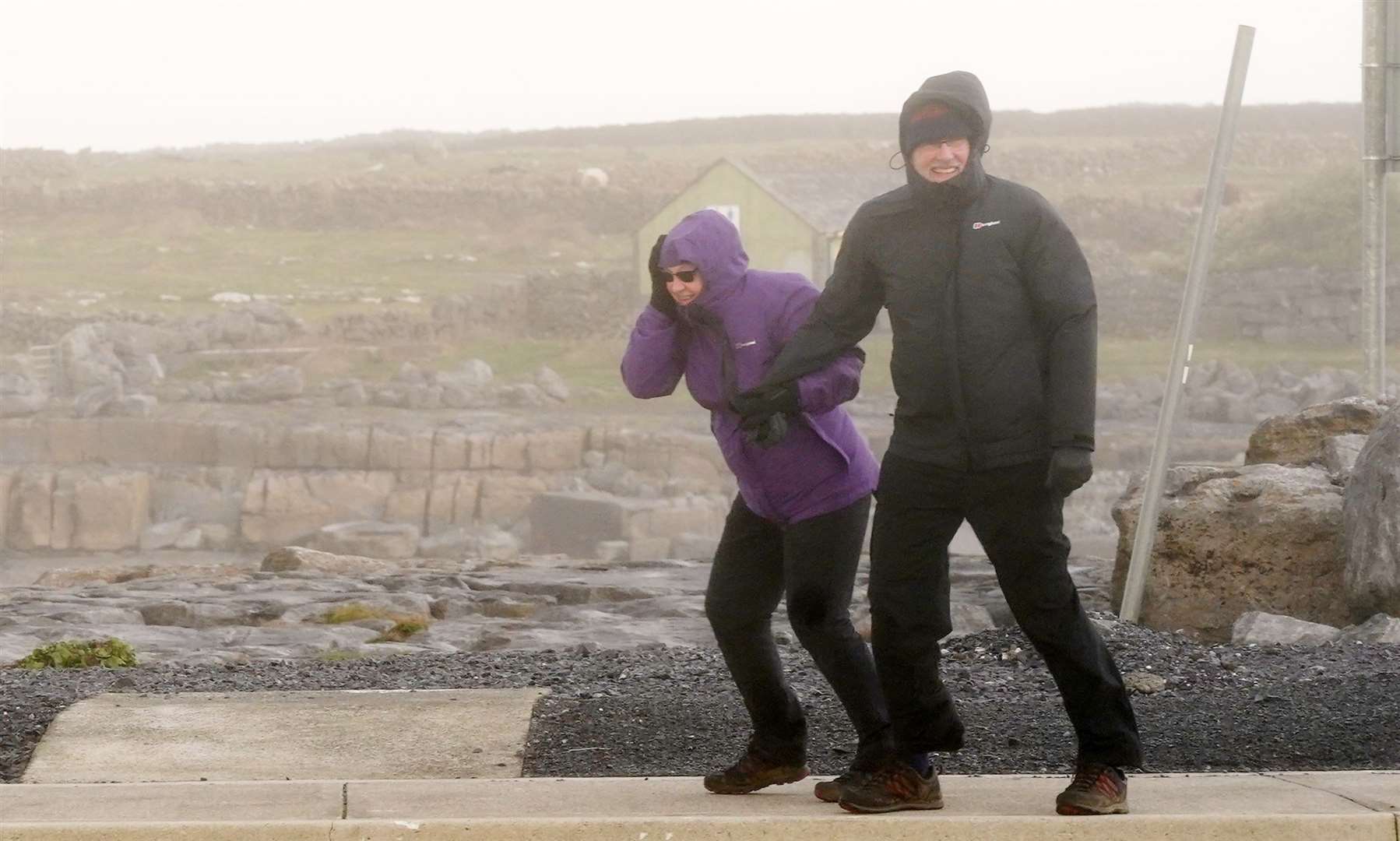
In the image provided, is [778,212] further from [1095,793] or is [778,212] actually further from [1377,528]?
[1095,793]

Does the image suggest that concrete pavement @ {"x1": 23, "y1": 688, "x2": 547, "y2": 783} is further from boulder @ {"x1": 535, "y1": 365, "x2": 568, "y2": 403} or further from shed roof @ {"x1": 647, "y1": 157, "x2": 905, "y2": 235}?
boulder @ {"x1": 535, "y1": 365, "x2": 568, "y2": 403}

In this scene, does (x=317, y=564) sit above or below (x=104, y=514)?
above

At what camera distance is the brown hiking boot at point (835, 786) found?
4805 mm

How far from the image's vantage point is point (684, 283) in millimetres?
4789

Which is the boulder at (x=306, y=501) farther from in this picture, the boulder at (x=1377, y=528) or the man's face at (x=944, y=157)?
the man's face at (x=944, y=157)

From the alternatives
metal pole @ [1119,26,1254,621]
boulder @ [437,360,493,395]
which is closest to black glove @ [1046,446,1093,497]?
metal pole @ [1119,26,1254,621]

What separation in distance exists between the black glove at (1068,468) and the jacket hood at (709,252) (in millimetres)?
965

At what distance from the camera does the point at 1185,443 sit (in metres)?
39.6

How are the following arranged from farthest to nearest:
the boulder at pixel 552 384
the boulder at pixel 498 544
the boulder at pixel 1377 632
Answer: the boulder at pixel 552 384
the boulder at pixel 498 544
the boulder at pixel 1377 632

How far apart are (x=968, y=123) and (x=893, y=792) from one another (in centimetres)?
171

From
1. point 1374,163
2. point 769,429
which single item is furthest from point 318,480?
point 769,429

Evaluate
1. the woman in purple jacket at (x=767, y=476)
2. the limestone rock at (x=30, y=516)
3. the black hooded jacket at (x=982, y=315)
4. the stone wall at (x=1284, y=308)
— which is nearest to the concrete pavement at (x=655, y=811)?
the woman in purple jacket at (x=767, y=476)

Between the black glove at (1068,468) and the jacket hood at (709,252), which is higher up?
the jacket hood at (709,252)

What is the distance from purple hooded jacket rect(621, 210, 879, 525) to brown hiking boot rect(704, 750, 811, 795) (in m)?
0.70
